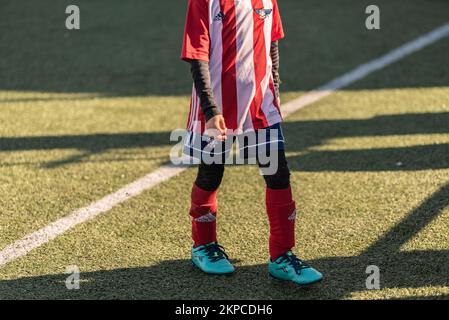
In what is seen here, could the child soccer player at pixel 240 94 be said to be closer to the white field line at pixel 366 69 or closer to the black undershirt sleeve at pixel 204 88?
the black undershirt sleeve at pixel 204 88

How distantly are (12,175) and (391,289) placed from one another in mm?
2856

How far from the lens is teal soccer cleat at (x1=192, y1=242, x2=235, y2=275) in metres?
4.14

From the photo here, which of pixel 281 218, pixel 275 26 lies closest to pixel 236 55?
pixel 275 26

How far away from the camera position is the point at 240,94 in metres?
3.94

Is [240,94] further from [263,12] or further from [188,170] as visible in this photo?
[188,170]

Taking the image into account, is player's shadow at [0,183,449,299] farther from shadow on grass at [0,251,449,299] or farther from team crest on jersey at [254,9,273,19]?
team crest on jersey at [254,9,273,19]

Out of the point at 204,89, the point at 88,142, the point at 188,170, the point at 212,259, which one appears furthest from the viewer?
the point at 88,142

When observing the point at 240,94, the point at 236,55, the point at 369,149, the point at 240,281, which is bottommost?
the point at 240,281

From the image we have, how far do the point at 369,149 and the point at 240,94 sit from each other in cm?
234

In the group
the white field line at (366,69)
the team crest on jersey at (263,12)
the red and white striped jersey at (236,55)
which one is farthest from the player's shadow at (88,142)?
the team crest on jersey at (263,12)

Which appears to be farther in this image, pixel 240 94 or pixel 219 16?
pixel 240 94
